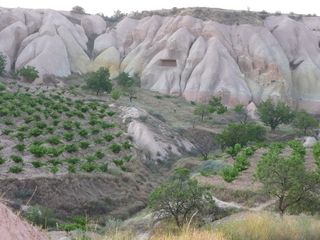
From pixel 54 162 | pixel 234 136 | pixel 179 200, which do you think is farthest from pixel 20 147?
pixel 234 136

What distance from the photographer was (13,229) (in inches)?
188

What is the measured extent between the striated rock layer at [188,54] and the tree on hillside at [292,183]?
33.3 meters

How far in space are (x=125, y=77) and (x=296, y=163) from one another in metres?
36.7

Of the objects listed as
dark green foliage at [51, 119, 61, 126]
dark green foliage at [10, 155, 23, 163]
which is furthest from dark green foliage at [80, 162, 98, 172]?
dark green foliage at [51, 119, 61, 126]

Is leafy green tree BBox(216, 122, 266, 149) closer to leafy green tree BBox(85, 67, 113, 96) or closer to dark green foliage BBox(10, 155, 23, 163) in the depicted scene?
dark green foliage BBox(10, 155, 23, 163)

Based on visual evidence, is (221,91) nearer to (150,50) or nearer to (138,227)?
(150,50)

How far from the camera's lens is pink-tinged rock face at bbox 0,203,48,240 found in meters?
4.62

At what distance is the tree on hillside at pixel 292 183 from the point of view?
1012 cm

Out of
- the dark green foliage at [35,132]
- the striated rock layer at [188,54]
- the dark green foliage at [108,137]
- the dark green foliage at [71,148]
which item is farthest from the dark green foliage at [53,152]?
the striated rock layer at [188,54]

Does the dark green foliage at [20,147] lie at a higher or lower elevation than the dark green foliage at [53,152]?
higher

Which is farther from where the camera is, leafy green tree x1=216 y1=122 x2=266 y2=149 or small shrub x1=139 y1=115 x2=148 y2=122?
small shrub x1=139 y1=115 x2=148 y2=122

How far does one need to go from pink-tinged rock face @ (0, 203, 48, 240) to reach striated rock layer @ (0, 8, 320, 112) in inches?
1539

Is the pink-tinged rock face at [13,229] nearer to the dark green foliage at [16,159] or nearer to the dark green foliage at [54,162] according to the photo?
the dark green foliage at [54,162]

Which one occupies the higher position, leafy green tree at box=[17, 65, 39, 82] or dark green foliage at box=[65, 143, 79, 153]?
leafy green tree at box=[17, 65, 39, 82]
